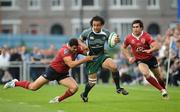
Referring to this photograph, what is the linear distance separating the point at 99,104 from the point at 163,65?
496 inches

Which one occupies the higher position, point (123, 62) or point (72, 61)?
point (72, 61)

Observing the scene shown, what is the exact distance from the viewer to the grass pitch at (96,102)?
21438 millimetres

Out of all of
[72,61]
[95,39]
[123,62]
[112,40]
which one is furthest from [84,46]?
[123,62]

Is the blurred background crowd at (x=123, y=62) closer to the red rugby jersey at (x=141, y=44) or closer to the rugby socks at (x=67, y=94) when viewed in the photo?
the red rugby jersey at (x=141, y=44)

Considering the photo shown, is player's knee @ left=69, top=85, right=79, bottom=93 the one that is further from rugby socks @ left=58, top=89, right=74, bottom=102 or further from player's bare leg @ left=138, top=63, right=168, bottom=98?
player's bare leg @ left=138, top=63, right=168, bottom=98

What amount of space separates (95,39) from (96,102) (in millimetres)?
1682

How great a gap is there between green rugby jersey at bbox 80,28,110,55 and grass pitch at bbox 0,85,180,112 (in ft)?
4.57

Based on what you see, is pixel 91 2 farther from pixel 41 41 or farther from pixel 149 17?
pixel 41 41

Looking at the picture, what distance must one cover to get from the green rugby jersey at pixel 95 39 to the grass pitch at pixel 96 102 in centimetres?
139

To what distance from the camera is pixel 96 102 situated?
2380 cm

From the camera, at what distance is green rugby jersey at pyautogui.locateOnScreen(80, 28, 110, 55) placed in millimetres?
23812

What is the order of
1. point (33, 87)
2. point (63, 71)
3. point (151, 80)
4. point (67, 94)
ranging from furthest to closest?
point (151, 80) < point (33, 87) < point (63, 71) < point (67, 94)

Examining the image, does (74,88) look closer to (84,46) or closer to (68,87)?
(68,87)

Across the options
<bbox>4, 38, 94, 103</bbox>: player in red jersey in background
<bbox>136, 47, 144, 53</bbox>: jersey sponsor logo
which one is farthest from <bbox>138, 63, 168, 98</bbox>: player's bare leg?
<bbox>4, 38, 94, 103</bbox>: player in red jersey in background
